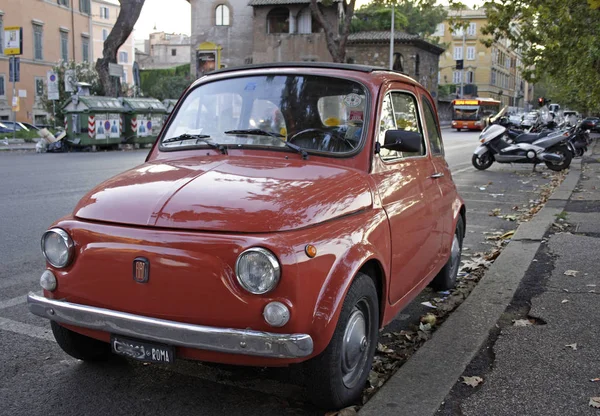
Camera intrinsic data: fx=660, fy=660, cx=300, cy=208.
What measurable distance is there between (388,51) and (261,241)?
5697cm

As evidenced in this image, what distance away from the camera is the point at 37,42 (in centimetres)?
5069

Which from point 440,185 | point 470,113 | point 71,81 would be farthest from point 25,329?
point 470,113

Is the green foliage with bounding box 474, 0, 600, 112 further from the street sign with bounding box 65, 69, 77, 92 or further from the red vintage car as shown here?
the street sign with bounding box 65, 69, 77, 92

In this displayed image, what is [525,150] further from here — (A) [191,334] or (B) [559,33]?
(A) [191,334]

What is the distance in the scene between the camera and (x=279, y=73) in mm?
Result: 4289

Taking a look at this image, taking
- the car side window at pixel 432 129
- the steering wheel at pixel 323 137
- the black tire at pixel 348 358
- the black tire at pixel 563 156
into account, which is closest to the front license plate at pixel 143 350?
the black tire at pixel 348 358

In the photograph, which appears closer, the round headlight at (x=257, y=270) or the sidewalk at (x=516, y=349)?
the round headlight at (x=257, y=270)

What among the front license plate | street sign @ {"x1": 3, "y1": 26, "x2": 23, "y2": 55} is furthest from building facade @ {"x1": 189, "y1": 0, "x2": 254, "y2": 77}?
the front license plate

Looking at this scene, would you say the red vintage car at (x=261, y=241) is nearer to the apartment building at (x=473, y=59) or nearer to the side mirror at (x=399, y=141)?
the side mirror at (x=399, y=141)

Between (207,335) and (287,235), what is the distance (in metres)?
0.55

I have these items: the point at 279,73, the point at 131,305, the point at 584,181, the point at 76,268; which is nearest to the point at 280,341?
the point at 131,305

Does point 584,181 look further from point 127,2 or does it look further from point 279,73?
point 127,2

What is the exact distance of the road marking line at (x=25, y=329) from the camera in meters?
4.23

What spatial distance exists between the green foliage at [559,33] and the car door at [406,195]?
11.3 metres
